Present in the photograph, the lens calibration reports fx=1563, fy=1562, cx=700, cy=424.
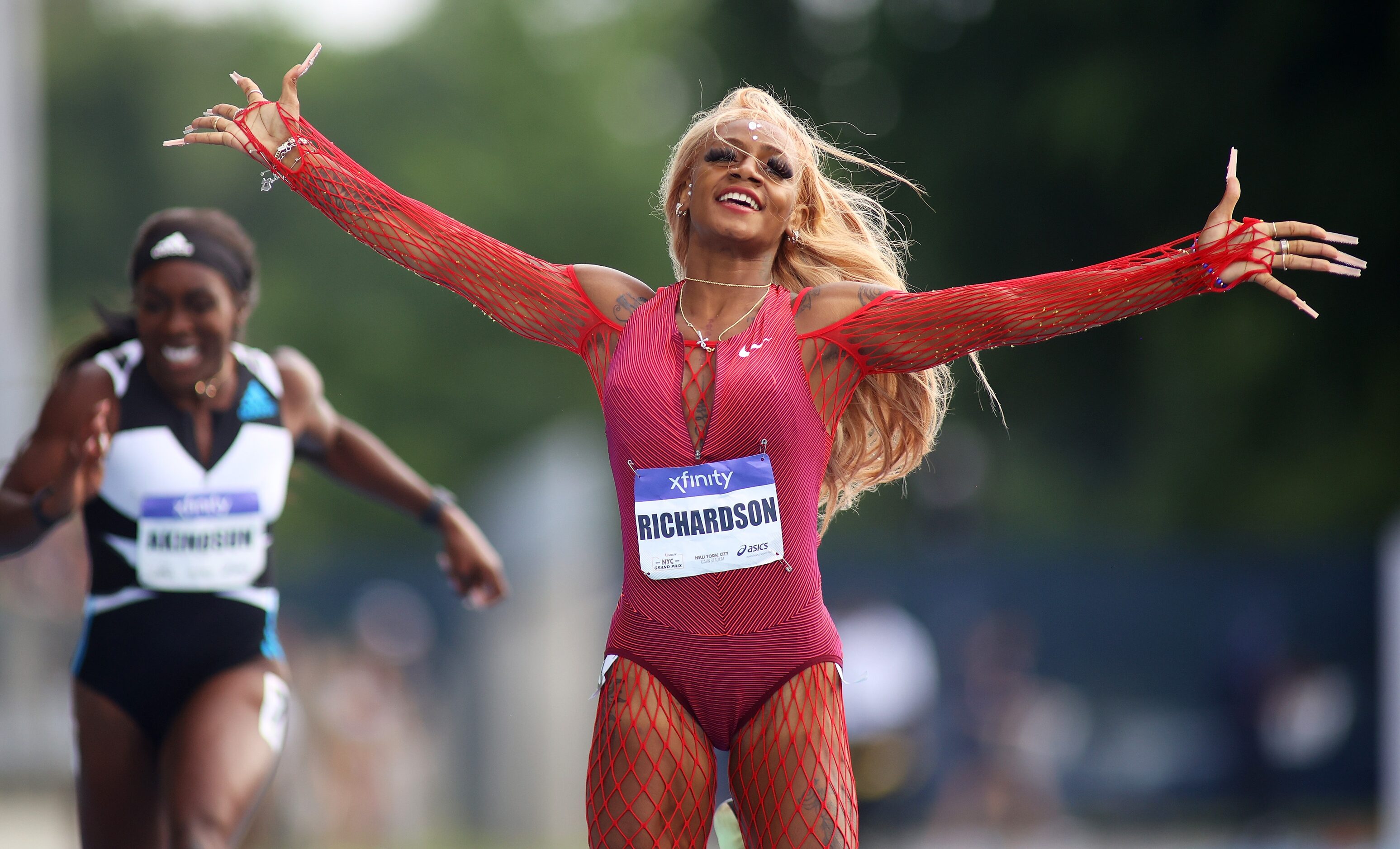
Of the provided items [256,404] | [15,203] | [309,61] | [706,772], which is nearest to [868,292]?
[706,772]

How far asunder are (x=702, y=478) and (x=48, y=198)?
1374 inches

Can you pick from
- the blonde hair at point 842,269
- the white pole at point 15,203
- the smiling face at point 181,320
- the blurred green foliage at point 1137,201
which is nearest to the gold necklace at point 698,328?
the blonde hair at point 842,269

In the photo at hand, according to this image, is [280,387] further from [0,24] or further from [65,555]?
[0,24]

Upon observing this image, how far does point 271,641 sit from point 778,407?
2079 millimetres

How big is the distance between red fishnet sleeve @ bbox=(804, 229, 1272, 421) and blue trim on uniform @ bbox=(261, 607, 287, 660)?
2.08 m

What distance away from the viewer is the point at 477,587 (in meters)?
5.61

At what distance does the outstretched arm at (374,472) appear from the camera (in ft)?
17.0

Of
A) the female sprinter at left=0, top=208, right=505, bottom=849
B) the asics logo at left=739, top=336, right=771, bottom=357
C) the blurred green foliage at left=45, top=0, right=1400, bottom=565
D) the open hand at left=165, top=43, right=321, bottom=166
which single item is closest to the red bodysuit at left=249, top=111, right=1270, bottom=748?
the asics logo at left=739, top=336, right=771, bottom=357

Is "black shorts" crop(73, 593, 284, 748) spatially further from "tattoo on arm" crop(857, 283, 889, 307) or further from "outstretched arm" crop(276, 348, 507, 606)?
"tattoo on arm" crop(857, 283, 889, 307)

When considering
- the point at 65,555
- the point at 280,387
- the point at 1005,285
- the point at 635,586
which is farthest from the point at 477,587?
the point at 65,555

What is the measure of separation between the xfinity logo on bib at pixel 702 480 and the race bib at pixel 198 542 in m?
1.79

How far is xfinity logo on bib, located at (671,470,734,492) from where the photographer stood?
12.1 feet

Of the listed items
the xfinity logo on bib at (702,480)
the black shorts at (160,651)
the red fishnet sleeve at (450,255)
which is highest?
the red fishnet sleeve at (450,255)

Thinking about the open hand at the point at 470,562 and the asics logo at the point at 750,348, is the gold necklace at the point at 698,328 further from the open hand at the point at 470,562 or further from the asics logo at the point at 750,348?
the open hand at the point at 470,562
